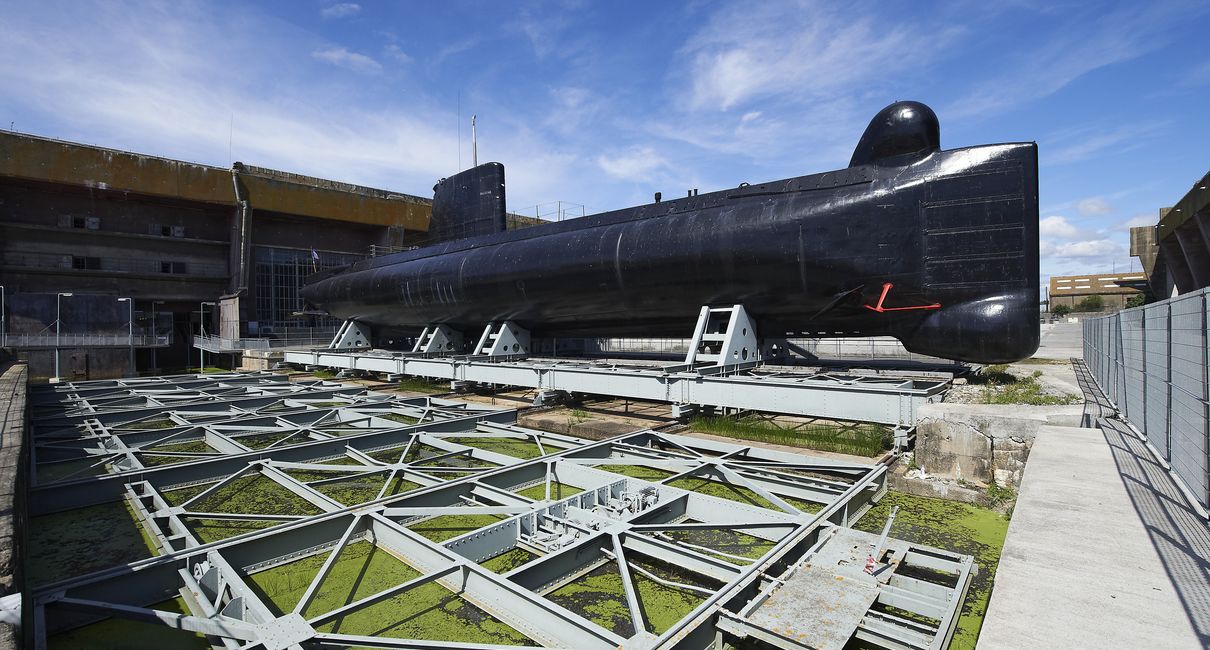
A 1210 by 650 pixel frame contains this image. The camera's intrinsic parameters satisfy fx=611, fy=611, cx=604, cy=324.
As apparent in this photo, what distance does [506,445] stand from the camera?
9.95 meters

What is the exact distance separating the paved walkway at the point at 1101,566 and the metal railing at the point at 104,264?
125 ft

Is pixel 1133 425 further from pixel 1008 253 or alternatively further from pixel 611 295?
pixel 611 295

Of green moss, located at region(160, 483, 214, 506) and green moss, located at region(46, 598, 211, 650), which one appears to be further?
green moss, located at region(160, 483, 214, 506)

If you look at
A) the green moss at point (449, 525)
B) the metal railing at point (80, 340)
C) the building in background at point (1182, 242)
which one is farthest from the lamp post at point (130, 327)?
the building in background at point (1182, 242)

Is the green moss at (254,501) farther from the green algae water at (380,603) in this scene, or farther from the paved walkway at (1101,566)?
the paved walkway at (1101,566)

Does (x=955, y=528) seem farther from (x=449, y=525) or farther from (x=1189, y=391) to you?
(x=449, y=525)

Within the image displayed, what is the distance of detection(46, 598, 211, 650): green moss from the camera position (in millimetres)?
4020

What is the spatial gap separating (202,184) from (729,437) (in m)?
32.7

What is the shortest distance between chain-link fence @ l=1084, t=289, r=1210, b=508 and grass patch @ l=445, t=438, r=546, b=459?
276 inches

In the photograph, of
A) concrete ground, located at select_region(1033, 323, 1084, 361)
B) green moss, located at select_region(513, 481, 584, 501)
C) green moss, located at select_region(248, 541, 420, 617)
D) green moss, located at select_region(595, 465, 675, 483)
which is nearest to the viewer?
green moss, located at select_region(248, 541, 420, 617)

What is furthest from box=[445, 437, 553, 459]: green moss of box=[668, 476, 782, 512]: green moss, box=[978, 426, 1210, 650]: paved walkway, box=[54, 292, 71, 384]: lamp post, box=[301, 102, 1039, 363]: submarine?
box=[54, 292, 71, 384]: lamp post

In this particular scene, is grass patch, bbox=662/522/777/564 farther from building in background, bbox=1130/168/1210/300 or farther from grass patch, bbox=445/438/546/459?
building in background, bbox=1130/168/1210/300

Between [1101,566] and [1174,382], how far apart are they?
2431mm

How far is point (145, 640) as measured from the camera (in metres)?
4.13
